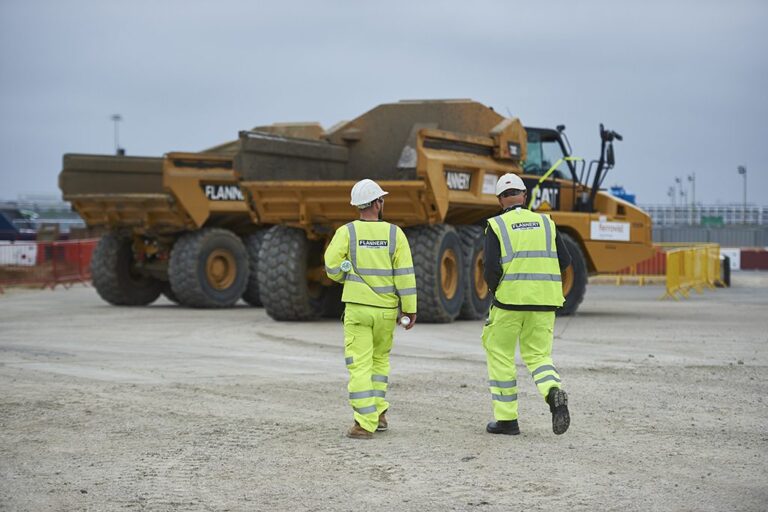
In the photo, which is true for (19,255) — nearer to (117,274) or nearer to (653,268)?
(117,274)

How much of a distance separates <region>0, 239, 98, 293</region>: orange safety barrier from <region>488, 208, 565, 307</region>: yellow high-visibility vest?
21819mm

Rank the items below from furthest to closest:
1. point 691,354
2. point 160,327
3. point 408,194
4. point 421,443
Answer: point 160,327 → point 408,194 → point 691,354 → point 421,443

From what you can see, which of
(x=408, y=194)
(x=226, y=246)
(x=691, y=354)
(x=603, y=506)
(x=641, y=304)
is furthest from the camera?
(x=641, y=304)

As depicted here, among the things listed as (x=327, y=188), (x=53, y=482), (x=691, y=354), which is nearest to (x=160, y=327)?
(x=327, y=188)

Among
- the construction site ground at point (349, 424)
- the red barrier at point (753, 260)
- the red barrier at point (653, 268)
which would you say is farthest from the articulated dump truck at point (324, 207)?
the red barrier at point (753, 260)

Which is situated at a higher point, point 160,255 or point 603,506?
point 160,255

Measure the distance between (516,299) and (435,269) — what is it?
8.36 meters

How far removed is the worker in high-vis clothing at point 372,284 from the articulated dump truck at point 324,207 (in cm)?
739

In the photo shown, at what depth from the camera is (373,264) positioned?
8047 millimetres

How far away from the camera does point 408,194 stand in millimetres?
15625

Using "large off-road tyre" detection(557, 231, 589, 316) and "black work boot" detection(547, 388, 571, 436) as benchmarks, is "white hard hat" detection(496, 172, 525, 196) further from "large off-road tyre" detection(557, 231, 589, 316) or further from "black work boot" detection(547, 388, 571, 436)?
"large off-road tyre" detection(557, 231, 589, 316)

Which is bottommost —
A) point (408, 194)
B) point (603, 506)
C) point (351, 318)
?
point (603, 506)

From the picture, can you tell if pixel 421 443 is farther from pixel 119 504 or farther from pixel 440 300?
pixel 440 300

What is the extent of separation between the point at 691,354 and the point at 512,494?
7.28 metres
